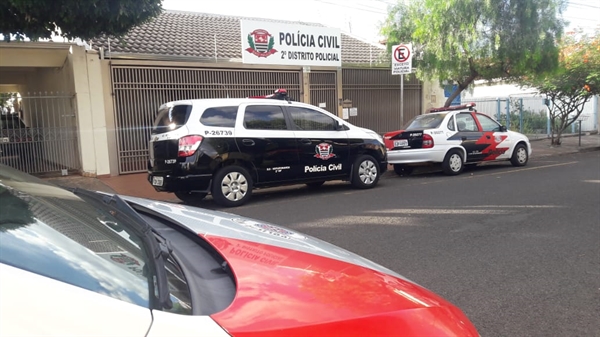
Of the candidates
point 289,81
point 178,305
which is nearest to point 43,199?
point 178,305

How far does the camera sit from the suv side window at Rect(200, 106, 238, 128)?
8.01 meters

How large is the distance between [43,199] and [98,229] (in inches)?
12.9

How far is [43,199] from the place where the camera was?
202cm

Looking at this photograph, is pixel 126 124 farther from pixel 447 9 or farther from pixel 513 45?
pixel 513 45

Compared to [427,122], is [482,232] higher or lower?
lower

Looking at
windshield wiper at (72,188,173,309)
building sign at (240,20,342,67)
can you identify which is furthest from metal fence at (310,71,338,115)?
windshield wiper at (72,188,173,309)

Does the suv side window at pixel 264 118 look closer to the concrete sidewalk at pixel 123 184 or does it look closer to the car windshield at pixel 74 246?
the concrete sidewalk at pixel 123 184

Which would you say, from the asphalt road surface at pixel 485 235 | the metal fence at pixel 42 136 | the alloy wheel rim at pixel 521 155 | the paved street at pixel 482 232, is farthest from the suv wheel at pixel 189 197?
the alloy wheel rim at pixel 521 155

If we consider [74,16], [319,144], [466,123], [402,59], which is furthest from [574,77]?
[74,16]

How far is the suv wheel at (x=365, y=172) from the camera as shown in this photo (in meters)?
9.63

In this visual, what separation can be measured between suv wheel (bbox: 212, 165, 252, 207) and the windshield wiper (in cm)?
544

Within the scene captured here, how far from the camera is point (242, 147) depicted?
8266 mm

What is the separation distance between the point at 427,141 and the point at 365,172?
2.49m

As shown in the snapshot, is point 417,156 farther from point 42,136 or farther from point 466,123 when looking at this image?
point 42,136
